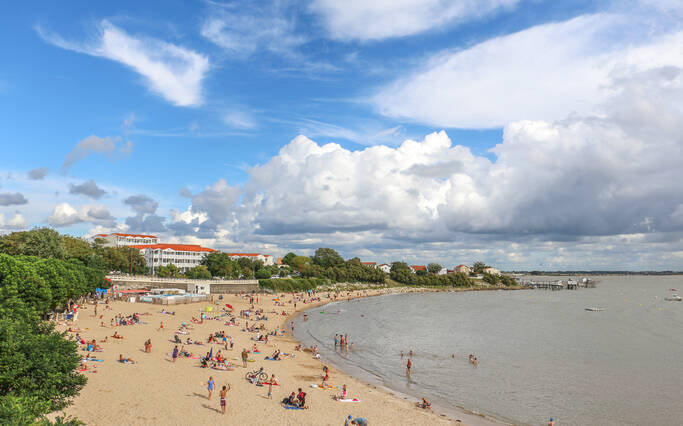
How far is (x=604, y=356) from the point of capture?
1806 inches

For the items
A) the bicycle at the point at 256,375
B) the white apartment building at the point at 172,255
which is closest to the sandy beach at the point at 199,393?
the bicycle at the point at 256,375

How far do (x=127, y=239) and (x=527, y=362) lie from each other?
157 m

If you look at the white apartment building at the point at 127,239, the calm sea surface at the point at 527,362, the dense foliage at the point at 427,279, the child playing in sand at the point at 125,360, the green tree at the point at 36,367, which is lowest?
the dense foliage at the point at 427,279

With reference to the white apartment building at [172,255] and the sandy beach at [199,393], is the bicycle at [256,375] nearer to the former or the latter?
the sandy beach at [199,393]

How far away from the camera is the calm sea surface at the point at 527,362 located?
29.1 meters

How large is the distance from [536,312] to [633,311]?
2461 centimetres

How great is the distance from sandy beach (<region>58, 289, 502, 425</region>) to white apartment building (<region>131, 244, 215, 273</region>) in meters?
104

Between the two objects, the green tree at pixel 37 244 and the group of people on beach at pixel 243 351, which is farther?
the green tree at pixel 37 244

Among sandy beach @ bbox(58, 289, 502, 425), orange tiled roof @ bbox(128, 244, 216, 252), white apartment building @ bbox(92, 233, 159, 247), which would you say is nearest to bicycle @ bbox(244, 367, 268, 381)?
sandy beach @ bbox(58, 289, 502, 425)

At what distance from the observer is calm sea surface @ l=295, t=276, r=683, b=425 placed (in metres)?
29.1

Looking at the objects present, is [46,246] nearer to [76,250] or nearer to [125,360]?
[76,250]

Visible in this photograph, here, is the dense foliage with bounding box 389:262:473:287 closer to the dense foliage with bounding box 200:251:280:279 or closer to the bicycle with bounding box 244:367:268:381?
the dense foliage with bounding box 200:251:280:279

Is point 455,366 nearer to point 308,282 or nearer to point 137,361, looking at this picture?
point 137,361

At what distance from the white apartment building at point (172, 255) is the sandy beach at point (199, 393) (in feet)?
341
